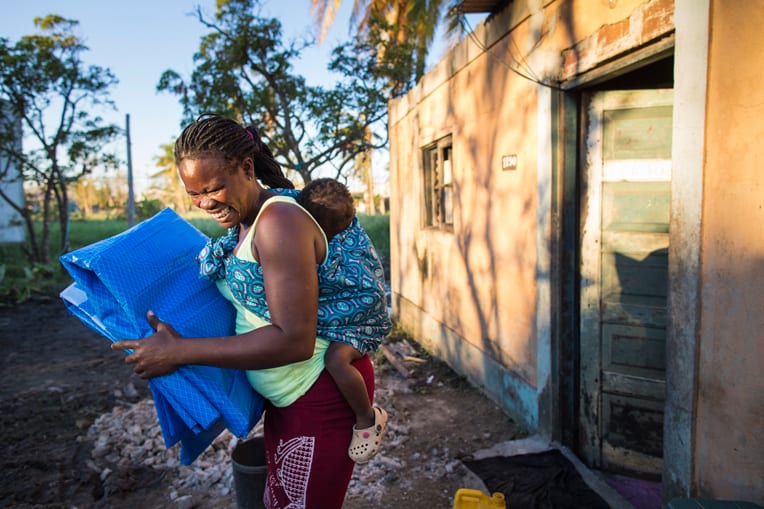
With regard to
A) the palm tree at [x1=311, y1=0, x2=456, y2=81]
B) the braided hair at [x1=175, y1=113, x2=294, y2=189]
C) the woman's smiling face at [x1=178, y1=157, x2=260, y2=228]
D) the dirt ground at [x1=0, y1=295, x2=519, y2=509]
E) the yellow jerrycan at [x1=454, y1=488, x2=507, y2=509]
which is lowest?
the dirt ground at [x1=0, y1=295, x2=519, y2=509]

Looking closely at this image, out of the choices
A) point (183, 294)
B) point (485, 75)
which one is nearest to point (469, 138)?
point (485, 75)

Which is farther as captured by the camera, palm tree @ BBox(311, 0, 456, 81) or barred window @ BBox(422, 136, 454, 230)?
palm tree @ BBox(311, 0, 456, 81)

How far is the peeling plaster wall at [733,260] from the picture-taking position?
212 centimetres

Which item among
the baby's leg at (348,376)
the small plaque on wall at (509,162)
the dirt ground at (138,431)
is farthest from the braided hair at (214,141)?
the small plaque on wall at (509,162)

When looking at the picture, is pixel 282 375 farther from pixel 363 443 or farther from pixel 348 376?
pixel 363 443

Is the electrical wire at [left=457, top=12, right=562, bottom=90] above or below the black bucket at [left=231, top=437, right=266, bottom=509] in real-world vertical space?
above

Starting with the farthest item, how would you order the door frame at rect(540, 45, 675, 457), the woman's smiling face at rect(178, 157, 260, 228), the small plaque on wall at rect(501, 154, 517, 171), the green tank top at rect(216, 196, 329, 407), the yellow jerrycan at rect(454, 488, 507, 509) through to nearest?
the small plaque on wall at rect(501, 154, 517, 171), the door frame at rect(540, 45, 675, 457), the yellow jerrycan at rect(454, 488, 507, 509), the green tank top at rect(216, 196, 329, 407), the woman's smiling face at rect(178, 157, 260, 228)

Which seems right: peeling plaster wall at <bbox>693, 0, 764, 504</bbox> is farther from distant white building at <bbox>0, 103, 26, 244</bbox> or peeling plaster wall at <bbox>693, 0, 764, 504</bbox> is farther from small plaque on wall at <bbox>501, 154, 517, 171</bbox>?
distant white building at <bbox>0, 103, 26, 244</bbox>

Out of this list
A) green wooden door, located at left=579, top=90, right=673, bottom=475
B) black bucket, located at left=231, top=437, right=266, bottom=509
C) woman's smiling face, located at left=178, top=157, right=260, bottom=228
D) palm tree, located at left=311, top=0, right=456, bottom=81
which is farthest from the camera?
palm tree, located at left=311, top=0, right=456, bottom=81

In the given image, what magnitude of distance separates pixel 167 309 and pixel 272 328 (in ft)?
1.26

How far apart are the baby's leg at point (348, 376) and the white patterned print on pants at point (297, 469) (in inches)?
6.7

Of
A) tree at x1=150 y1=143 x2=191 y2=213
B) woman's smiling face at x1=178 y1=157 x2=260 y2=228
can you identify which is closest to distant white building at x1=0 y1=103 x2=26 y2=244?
woman's smiling face at x1=178 y1=157 x2=260 y2=228

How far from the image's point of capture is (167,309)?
5.04ft

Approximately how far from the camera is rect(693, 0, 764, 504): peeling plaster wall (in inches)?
83.3
